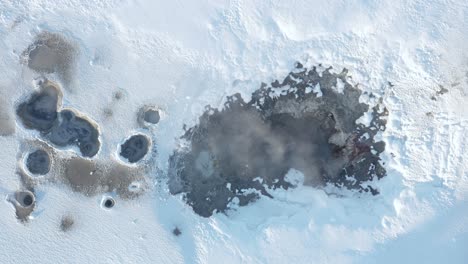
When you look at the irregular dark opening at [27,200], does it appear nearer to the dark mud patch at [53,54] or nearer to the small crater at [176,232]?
the dark mud patch at [53,54]

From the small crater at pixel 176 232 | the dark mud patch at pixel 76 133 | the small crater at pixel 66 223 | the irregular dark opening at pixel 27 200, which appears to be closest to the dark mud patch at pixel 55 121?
the dark mud patch at pixel 76 133

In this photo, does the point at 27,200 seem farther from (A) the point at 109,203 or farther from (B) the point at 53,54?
(B) the point at 53,54

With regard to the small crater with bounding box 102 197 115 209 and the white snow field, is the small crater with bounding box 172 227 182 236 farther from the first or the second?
the small crater with bounding box 102 197 115 209

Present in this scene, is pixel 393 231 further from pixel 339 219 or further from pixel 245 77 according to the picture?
pixel 245 77

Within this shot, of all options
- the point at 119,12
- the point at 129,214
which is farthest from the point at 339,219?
the point at 119,12

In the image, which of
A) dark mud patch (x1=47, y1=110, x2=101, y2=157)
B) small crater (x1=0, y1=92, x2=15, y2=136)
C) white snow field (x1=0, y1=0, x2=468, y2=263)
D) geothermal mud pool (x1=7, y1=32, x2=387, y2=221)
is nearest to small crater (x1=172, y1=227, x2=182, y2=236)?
white snow field (x1=0, y1=0, x2=468, y2=263)

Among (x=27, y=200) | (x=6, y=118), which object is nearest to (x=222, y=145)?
(x=27, y=200)
